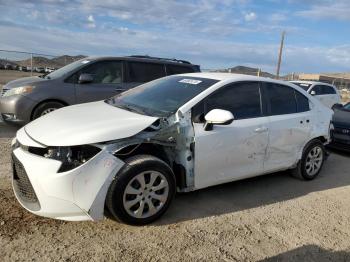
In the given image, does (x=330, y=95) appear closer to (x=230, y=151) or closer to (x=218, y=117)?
(x=230, y=151)

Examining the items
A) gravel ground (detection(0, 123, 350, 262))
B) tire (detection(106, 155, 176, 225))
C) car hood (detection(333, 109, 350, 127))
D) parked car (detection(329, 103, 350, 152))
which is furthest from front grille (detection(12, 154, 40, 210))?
car hood (detection(333, 109, 350, 127))

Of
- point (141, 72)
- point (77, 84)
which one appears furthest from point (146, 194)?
point (141, 72)

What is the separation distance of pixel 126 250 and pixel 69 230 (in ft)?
2.20

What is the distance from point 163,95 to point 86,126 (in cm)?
133

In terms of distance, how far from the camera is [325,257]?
405 cm

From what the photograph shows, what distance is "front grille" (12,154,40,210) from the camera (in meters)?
3.97

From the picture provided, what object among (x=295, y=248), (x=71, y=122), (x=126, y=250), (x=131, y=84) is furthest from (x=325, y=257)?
(x=131, y=84)

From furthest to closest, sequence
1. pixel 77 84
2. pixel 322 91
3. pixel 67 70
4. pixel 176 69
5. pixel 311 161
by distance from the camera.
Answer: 1. pixel 322 91
2. pixel 176 69
3. pixel 67 70
4. pixel 77 84
5. pixel 311 161

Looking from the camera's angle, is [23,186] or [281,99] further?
[281,99]

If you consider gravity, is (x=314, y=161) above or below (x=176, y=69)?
below

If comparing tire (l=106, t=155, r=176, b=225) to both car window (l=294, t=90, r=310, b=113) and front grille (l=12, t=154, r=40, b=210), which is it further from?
car window (l=294, t=90, r=310, b=113)

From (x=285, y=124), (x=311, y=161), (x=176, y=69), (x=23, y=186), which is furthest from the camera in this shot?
(x=176, y=69)

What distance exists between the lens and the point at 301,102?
6262 millimetres

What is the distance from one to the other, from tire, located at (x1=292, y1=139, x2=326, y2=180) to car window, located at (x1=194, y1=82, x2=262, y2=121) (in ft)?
4.34
